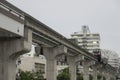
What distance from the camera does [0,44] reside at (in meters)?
40.2

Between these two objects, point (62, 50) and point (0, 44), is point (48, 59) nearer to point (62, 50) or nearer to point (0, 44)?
point (62, 50)

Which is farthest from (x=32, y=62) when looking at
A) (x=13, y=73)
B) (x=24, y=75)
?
(x=13, y=73)

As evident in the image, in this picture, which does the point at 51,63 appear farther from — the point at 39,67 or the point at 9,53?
the point at 39,67

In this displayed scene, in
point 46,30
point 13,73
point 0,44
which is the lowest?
point 13,73

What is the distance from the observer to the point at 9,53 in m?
39.5

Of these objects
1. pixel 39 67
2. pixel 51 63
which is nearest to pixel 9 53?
pixel 51 63

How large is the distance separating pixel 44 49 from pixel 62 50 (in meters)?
3.04

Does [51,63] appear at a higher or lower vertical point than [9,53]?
higher

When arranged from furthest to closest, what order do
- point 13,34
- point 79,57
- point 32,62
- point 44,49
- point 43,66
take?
point 43,66 < point 32,62 < point 79,57 < point 44,49 < point 13,34

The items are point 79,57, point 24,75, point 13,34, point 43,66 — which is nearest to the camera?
point 13,34

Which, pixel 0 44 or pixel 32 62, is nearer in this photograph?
pixel 0 44

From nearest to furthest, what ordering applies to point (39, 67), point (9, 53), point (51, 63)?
point (9, 53) → point (51, 63) → point (39, 67)

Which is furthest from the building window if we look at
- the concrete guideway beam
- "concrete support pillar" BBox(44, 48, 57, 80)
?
the concrete guideway beam

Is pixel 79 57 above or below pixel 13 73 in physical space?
above
